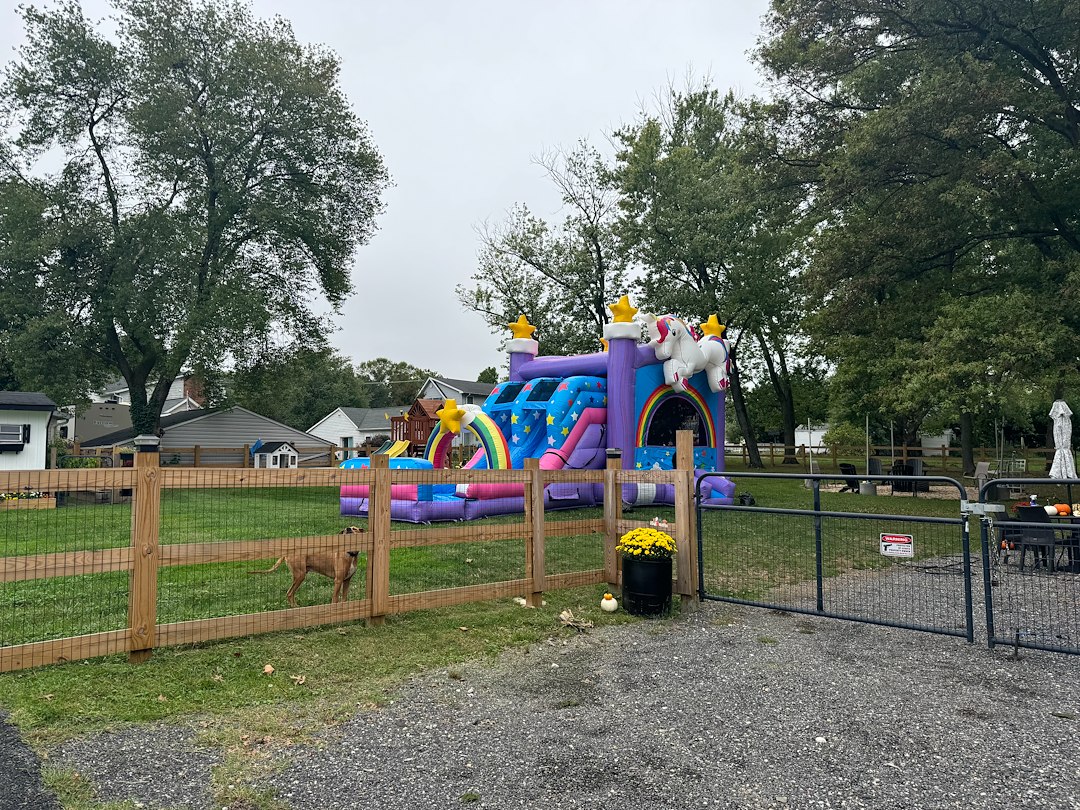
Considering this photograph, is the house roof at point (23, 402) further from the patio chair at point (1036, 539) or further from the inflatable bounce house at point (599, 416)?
the patio chair at point (1036, 539)

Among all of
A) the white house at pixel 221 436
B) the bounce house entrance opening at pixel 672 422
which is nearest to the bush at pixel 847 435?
the bounce house entrance opening at pixel 672 422

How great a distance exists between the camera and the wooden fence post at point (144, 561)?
4.29 meters

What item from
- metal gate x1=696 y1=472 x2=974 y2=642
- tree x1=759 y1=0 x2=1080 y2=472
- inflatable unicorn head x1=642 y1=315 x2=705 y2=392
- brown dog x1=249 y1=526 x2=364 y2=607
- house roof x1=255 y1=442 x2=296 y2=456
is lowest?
metal gate x1=696 y1=472 x2=974 y2=642

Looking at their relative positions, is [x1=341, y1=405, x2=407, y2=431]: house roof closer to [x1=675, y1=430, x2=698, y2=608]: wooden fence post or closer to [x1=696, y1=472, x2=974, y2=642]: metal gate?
[x1=696, y1=472, x2=974, y2=642]: metal gate

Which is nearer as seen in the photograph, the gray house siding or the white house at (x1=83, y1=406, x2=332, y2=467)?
the white house at (x1=83, y1=406, x2=332, y2=467)

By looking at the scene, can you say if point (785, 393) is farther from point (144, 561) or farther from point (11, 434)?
point (144, 561)

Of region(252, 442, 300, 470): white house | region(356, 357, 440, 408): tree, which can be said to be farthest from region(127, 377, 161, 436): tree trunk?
region(356, 357, 440, 408): tree

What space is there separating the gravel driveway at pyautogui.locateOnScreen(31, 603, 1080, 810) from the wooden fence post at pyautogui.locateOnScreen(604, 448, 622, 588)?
1.63 meters

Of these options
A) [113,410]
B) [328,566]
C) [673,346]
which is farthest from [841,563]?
[113,410]

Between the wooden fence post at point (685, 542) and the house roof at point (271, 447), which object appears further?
the house roof at point (271, 447)

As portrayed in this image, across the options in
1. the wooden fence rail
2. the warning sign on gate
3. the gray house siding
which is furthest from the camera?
the gray house siding

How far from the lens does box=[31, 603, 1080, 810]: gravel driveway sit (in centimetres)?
293

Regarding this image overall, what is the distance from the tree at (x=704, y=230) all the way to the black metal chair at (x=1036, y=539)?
50.5ft

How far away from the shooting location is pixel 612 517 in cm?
670
